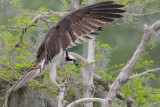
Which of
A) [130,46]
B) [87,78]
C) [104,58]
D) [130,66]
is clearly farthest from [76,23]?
[130,46]

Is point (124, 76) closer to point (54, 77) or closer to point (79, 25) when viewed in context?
point (54, 77)

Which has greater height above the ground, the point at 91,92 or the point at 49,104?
the point at 91,92

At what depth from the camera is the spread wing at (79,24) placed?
2725 mm

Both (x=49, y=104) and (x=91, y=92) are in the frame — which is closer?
(x=91, y=92)

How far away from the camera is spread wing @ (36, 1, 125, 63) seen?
2725mm

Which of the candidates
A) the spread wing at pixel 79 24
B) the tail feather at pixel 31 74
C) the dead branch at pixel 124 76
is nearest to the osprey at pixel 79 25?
the spread wing at pixel 79 24

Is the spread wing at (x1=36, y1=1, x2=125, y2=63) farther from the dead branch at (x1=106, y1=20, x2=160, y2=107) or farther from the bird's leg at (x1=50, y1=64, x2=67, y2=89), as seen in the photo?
the dead branch at (x1=106, y1=20, x2=160, y2=107)

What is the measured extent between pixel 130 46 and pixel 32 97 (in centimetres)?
335

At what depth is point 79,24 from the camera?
282 cm

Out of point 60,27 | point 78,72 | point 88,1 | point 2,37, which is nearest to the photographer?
point 60,27

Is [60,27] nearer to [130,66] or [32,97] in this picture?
[130,66]

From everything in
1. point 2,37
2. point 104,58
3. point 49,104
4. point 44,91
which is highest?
point 2,37

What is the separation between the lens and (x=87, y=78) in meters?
4.77

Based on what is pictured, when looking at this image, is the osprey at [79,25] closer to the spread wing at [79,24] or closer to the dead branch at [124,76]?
the spread wing at [79,24]
